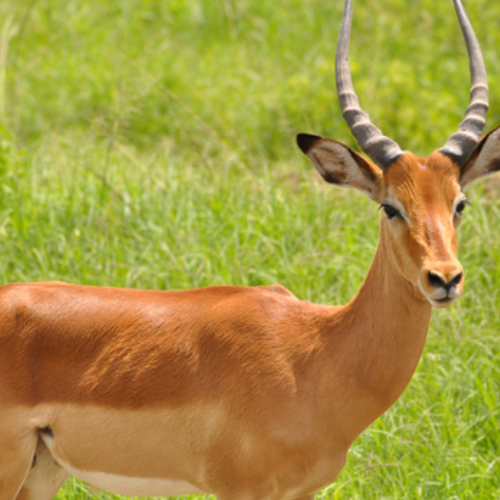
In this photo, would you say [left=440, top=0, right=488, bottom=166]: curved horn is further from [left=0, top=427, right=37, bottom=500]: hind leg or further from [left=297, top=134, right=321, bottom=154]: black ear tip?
[left=0, top=427, right=37, bottom=500]: hind leg

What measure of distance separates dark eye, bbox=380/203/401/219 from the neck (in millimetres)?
96

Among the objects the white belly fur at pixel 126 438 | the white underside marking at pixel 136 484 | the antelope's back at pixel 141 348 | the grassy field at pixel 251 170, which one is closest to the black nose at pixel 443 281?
the antelope's back at pixel 141 348

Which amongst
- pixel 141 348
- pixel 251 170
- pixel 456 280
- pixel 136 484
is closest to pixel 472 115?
pixel 456 280

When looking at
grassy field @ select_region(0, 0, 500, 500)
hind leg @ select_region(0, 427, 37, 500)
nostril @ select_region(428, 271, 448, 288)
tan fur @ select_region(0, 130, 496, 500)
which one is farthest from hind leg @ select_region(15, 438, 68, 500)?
nostril @ select_region(428, 271, 448, 288)

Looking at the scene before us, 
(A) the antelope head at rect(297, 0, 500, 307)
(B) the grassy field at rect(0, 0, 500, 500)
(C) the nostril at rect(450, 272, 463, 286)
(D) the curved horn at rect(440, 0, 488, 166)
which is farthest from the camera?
(B) the grassy field at rect(0, 0, 500, 500)

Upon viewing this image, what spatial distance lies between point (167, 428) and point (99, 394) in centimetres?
29

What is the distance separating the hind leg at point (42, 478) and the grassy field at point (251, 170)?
1.96 ft

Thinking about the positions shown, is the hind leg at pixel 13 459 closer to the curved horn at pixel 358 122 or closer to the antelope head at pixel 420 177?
the antelope head at pixel 420 177

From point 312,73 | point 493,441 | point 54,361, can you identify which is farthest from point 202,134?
point 54,361

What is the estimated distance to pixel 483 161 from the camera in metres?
3.58

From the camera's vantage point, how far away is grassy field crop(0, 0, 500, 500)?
4.82m

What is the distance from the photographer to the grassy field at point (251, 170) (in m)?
4.82

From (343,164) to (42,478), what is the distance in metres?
1.77

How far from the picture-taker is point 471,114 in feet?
11.9
